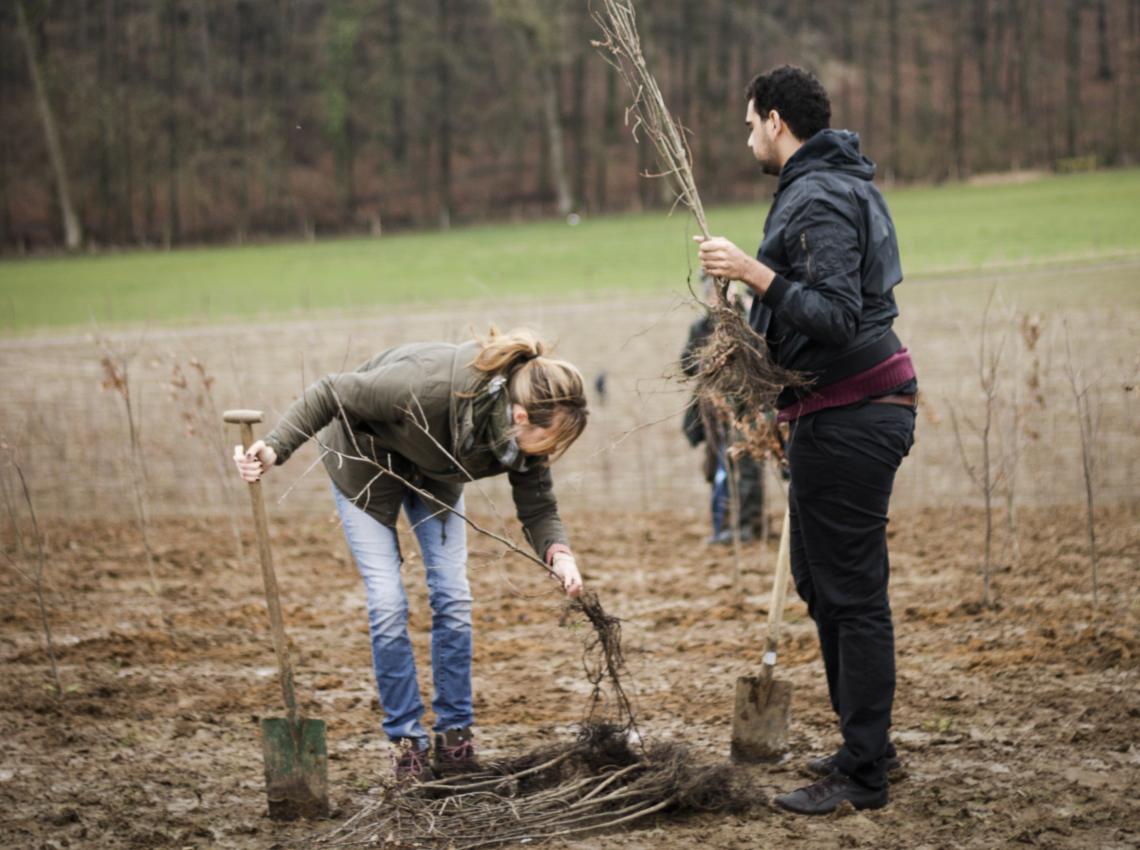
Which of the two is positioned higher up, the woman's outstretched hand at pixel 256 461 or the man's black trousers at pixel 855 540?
the woman's outstretched hand at pixel 256 461

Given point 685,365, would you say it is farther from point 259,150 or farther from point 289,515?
point 259,150

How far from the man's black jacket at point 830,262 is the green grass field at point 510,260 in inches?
504

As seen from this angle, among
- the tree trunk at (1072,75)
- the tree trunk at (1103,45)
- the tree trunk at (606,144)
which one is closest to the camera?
the tree trunk at (1103,45)

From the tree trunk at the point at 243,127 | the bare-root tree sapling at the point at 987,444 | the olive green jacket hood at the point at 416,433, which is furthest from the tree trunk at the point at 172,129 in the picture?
the olive green jacket hood at the point at 416,433

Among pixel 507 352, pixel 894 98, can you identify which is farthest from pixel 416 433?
pixel 894 98

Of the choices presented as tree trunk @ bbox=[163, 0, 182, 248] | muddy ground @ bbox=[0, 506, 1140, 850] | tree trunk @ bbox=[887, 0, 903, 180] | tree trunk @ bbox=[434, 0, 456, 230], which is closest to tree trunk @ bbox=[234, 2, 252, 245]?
tree trunk @ bbox=[163, 0, 182, 248]

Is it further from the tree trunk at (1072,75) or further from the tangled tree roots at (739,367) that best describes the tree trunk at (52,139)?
the tangled tree roots at (739,367)

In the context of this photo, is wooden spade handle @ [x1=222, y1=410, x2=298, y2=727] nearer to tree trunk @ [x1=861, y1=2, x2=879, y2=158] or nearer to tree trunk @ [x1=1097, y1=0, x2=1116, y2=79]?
tree trunk @ [x1=1097, y1=0, x2=1116, y2=79]

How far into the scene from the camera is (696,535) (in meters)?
8.17

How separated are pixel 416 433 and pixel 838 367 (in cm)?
129

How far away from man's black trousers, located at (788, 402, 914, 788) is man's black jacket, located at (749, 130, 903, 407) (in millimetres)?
159

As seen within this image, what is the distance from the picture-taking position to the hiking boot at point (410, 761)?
12.8ft

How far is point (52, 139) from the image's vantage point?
117 ft

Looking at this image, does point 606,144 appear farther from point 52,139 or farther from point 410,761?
point 410,761
